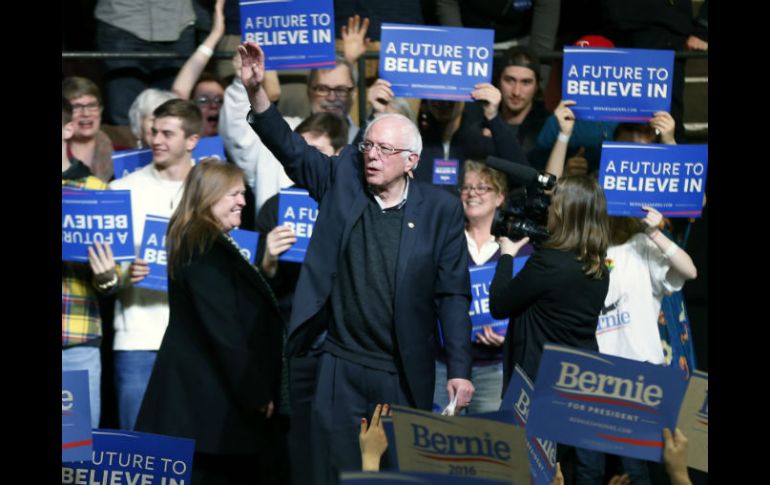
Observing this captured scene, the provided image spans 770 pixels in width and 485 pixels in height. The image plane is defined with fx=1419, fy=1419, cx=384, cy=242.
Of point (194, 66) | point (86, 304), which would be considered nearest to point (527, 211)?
point (86, 304)

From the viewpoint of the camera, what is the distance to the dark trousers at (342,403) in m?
5.95

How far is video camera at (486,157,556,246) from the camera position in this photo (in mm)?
6445

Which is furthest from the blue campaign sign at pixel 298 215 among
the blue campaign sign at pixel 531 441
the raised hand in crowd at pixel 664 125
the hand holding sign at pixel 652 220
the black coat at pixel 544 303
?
the blue campaign sign at pixel 531 441

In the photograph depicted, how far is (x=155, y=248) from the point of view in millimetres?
7055

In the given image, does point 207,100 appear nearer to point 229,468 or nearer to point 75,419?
point 229,468

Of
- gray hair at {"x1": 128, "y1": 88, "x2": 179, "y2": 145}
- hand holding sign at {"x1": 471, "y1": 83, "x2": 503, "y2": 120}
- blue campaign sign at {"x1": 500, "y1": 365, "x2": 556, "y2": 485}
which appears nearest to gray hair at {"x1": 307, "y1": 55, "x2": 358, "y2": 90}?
gray hair at {"x1": 128, "y1": 88, "x2": 179, "y2": 145}

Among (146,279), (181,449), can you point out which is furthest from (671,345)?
(181,449)

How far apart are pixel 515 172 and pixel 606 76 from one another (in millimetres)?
1253

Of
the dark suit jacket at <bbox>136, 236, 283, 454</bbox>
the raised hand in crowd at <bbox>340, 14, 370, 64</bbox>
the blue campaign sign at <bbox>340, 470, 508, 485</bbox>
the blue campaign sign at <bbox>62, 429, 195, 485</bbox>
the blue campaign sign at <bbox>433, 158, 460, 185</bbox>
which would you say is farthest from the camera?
the raised hand in crowd at <bbox>340, 14, 370, 64</bbox>

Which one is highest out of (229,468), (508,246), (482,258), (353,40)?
(353,40)

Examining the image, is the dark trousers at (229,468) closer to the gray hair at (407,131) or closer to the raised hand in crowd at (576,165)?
the gray hair at (407,131)

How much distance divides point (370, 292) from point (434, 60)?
195cm

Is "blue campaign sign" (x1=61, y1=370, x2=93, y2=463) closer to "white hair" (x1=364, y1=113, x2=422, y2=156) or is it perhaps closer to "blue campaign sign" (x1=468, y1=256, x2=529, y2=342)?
"white hair" (x1=364, y1=113, x2=422, y2=156)

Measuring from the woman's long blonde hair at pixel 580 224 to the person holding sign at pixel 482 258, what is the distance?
0.57m
